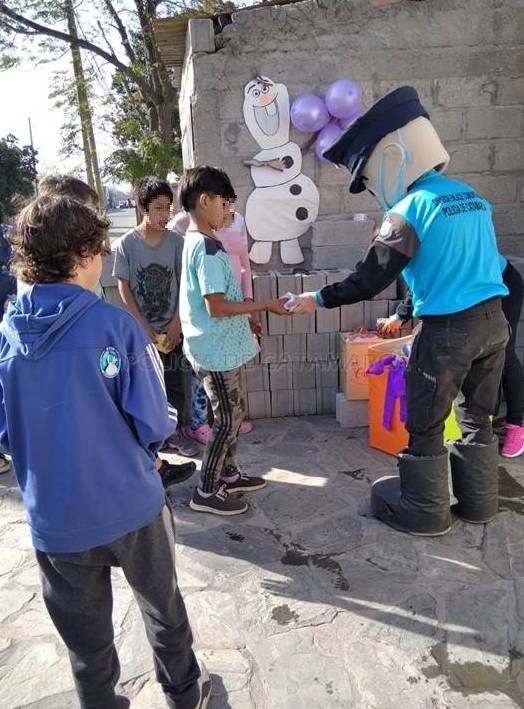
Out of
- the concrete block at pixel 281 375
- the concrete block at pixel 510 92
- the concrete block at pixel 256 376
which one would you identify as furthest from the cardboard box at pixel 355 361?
the concrete block at pixel 510 92

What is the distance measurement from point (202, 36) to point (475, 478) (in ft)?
12.1

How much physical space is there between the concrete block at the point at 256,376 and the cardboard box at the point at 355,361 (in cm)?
61

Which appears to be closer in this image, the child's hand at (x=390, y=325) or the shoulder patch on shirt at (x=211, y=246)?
the shoulder patch on shirt at (x=211, y=246)

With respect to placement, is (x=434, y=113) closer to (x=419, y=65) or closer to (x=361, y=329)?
(x=419, y=65)

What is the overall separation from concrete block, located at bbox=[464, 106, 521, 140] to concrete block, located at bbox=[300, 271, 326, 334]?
67.9 inches

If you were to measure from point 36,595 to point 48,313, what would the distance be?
172 cm

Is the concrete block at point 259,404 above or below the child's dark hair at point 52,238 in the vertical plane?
below

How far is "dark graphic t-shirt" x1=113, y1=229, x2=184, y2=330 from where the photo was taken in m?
3.69

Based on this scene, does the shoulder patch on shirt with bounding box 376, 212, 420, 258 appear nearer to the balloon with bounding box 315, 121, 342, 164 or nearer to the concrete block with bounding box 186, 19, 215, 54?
the balloon with bounding box 315, 121, 342, 164

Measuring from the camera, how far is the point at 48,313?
148 centimetres

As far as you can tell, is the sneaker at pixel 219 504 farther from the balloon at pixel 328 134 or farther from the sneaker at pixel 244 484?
the balloon at pixel 328 134

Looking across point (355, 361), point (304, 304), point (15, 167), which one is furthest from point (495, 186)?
point (15, 167)

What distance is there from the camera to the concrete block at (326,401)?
4680mm

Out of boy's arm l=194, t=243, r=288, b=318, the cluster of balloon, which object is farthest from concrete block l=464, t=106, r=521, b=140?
boy's arm l=194, t=243, r=288, b=318
